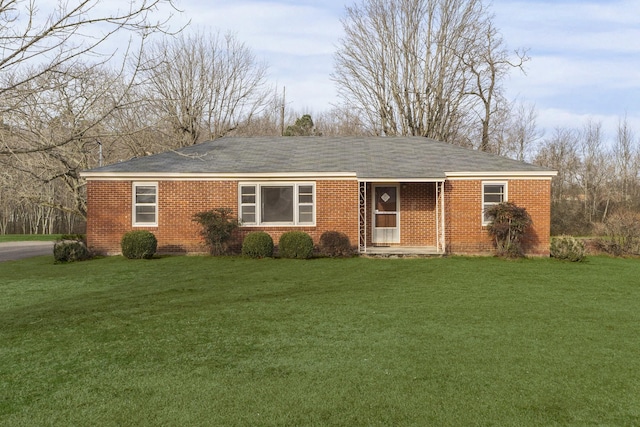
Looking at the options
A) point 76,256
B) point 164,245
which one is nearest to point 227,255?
point 164,245

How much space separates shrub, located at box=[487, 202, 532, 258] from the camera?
591 inches

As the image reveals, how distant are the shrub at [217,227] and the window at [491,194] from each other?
7951 millimetres

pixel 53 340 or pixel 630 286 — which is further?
pixel 630 286

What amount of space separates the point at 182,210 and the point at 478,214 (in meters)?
9.57

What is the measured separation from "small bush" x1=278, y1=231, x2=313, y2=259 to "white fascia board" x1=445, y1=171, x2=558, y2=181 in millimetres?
5049

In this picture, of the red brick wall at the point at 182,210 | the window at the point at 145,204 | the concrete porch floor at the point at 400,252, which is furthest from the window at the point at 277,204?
the window at the point at 145,204

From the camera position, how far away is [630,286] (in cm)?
1064

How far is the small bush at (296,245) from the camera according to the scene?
1516 cm

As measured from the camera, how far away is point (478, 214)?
16234mm

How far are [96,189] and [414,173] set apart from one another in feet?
33.5

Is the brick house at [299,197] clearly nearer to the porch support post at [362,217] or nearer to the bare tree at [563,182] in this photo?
the porch support post at [362,217]

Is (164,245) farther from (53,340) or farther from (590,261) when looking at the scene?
(590,261)

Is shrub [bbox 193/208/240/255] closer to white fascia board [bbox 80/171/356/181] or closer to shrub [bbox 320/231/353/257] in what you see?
white fascia board [bbox 80/171/356/181]

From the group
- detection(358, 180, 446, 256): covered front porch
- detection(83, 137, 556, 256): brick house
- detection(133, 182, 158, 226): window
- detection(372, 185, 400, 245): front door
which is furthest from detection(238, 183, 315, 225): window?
detection(133, 182, 158, 226): window
